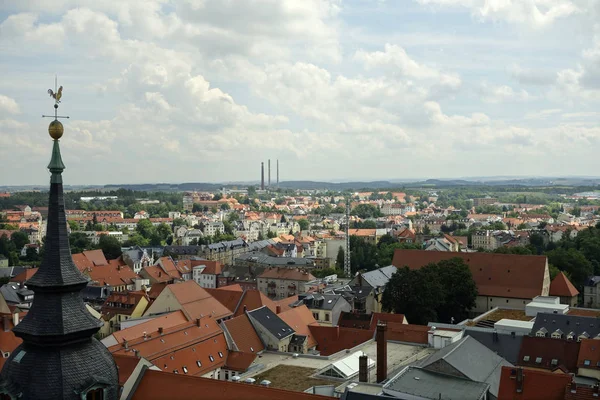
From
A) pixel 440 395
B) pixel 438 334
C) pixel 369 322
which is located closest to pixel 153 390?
pixel 440 395

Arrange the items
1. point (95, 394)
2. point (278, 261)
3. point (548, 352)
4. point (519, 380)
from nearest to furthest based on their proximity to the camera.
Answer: point (95, 394), point (519, 380), point (548, 352), point (278, 261)

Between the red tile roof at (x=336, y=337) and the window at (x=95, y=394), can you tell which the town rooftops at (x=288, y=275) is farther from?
the window at (x=95, y=394)

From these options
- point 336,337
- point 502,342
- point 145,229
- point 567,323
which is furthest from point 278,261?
point 145,229

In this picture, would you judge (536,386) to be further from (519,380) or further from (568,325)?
(568,325)

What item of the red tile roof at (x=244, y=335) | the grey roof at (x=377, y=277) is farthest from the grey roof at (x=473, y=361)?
the grey roof at (x=377, y=277)

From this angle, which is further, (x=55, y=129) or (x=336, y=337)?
(x=336, y=337)

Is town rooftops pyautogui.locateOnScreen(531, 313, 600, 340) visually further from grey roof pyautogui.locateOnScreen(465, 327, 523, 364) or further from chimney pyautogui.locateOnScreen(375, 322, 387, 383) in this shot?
chimney pyautogui.locateOnScreen(375, 322, 387, 383)

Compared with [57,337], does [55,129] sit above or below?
above
